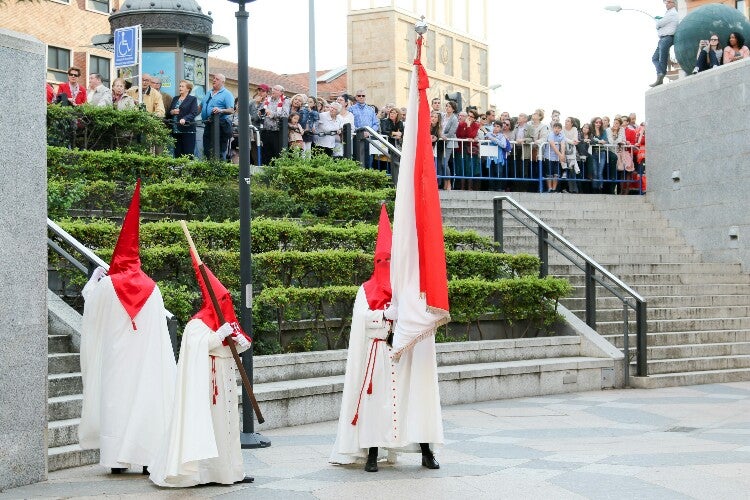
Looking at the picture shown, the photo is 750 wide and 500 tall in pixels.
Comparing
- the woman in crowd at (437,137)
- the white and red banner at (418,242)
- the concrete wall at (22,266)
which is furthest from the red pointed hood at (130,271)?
the woman in crowd at (437,137)

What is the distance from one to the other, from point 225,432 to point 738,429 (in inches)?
221

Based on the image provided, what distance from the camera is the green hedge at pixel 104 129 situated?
1731cm

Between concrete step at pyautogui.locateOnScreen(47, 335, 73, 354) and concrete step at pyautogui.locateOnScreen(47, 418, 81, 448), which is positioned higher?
concrete step at pyautogui.locateOnScreen(47, 335, 73, 354)

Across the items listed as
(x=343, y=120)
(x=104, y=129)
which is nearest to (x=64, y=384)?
(x=104, y=129)

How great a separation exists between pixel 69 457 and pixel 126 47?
43.9 feet

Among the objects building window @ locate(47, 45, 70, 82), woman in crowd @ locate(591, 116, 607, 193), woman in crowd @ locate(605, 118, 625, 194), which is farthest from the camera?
building window @ locate(47, 45, 70, 82)

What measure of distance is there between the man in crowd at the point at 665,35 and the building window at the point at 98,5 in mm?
32236

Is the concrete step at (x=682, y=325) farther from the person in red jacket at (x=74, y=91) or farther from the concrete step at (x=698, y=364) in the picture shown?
the person in red jacket at (x=74, y=91)

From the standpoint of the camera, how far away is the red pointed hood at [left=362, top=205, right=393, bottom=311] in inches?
362

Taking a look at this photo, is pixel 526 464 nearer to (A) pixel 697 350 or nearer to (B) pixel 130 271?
(B) pixel 130 271

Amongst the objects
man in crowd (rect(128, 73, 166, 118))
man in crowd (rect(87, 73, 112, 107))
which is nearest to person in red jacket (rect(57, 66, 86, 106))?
man in crowd (rect(87, 73, 112, 107))

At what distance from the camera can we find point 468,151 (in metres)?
22.0

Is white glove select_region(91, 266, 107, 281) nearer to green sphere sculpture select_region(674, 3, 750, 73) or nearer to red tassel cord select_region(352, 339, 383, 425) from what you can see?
red tassel cord select_region(352, 339, 383, 425)

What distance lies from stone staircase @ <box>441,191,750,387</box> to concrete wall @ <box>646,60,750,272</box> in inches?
14.3
